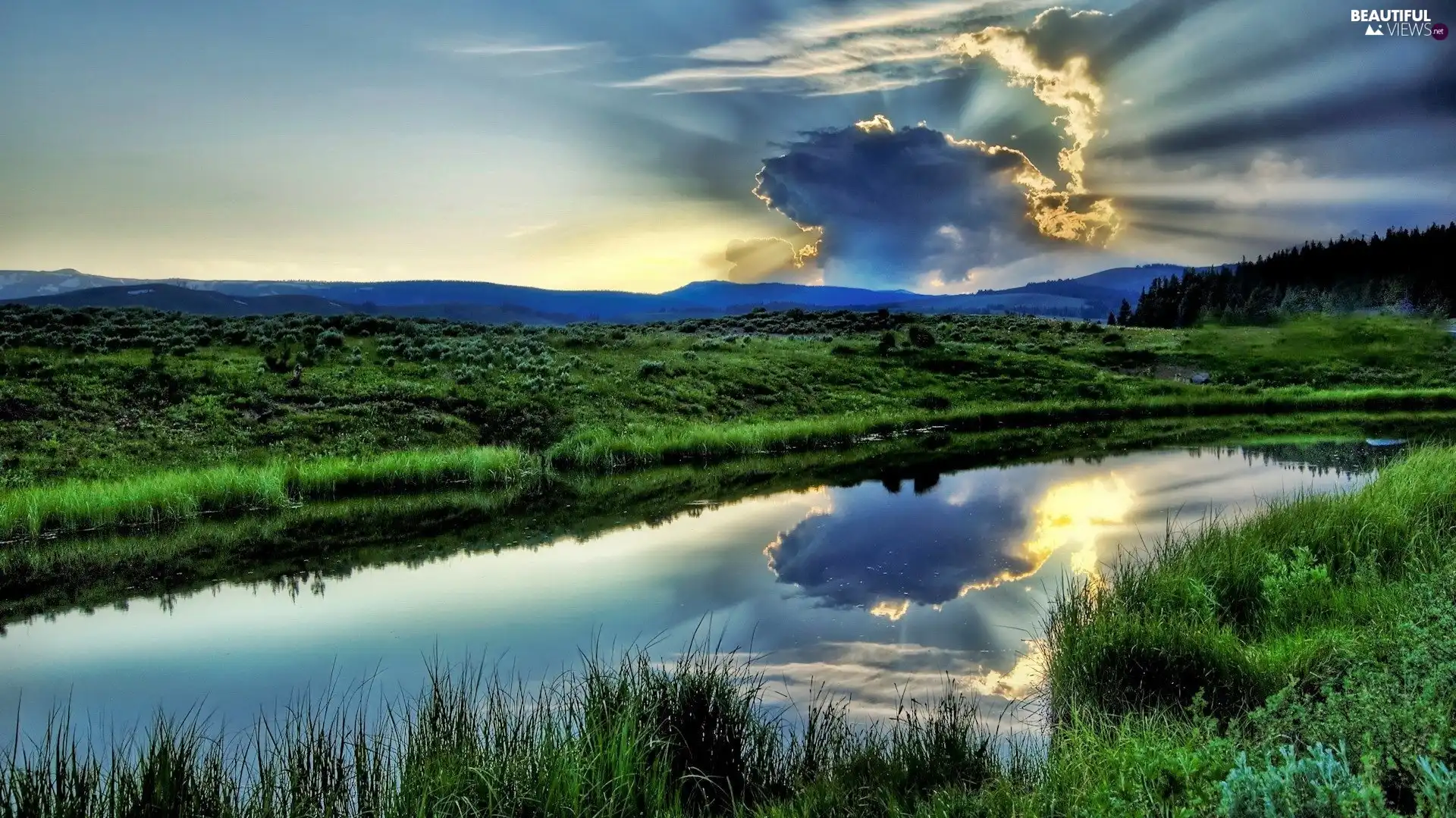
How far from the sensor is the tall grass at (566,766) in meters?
6.33

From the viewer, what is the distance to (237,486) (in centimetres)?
2264

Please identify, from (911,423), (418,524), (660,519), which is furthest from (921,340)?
(418,524)

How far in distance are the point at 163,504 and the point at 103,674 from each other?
11048mm

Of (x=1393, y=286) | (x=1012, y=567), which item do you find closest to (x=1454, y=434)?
(x=1012, y=567)

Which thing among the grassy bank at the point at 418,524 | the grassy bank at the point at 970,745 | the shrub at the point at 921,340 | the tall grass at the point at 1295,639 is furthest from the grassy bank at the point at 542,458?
the tall grass at the point at 1295,639

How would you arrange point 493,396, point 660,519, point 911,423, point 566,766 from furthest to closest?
point 911,423, point 493,396, point 660,519, point 566,766

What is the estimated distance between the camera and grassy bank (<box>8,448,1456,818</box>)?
500cm

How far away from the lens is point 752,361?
5162cm

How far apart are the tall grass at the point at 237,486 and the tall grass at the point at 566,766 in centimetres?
1377

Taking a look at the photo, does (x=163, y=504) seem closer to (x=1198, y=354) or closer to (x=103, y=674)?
(x=103, y=674)

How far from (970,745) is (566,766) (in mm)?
3745

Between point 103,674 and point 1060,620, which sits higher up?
point 1060,620

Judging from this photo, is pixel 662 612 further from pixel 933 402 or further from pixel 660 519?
pixel 933 402

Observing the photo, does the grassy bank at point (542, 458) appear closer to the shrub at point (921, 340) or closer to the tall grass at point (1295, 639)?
the shrub at point (921, 340)
